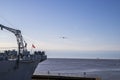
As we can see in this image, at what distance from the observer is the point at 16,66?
27.1 m

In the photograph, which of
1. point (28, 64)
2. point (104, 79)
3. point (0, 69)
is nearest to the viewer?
point (0, 69)

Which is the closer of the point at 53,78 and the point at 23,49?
the point at 23,49

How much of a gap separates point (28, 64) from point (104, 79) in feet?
126

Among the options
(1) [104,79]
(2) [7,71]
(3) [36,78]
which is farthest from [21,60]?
(1) [104,79]

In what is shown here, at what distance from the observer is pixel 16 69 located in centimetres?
2731

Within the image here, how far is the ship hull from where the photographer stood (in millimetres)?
24453

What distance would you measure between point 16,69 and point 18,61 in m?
0.79

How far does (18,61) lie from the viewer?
27.5 meters

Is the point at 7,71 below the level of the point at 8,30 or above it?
below

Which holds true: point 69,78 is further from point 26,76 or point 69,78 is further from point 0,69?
point 0,69

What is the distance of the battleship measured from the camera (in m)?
24.9

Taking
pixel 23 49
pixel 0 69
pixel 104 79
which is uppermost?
pixel 23 49

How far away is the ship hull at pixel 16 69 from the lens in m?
24.5

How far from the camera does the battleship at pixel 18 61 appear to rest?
2491 cm
